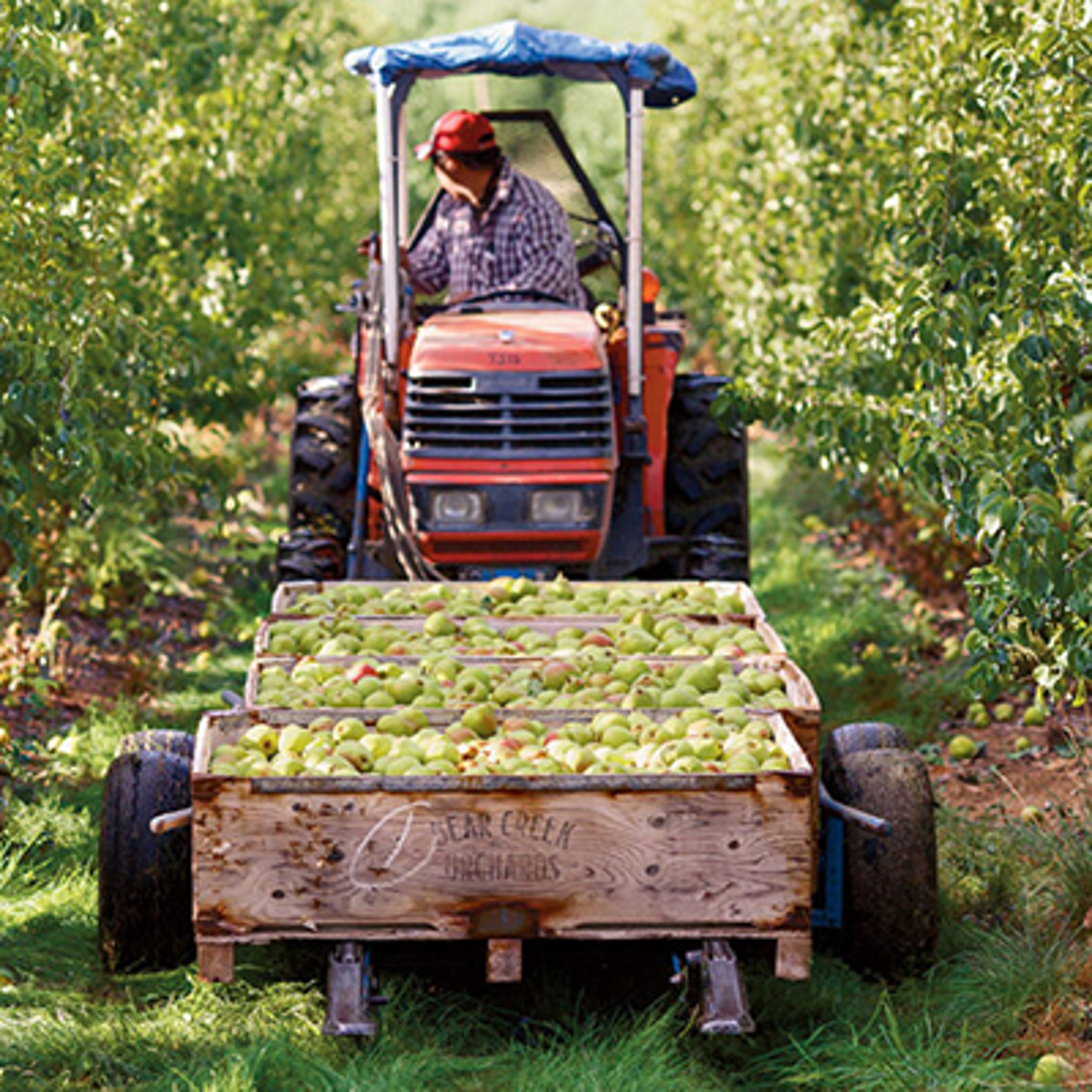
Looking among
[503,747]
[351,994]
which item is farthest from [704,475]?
[351,994]

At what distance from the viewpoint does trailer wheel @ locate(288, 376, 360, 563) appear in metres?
7.88

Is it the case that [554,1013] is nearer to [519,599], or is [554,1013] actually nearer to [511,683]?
[511,683]

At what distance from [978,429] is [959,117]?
4.43 feet

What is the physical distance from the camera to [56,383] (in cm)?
586

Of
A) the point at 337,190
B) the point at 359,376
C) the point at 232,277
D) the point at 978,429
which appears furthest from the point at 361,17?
the point at 978,429

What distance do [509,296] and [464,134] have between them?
690 mm

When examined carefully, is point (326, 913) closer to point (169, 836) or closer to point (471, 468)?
point (169, 836)

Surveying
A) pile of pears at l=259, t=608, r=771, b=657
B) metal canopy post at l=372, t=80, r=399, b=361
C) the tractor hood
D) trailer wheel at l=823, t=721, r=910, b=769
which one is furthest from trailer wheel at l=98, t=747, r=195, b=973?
metal canopy post at l=372, t=80, r=399, b=361

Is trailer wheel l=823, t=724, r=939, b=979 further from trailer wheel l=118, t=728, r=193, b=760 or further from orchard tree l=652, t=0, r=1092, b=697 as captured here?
trailer wheel l=118, t=728, r=193, b=760

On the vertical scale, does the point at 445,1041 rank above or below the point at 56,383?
below

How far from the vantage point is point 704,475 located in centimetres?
788

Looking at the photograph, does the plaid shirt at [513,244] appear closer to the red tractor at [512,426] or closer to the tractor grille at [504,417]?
the red tractor at [512,426]

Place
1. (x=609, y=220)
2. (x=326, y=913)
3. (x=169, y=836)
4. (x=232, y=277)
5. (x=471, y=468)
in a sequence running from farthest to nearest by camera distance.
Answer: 1. (x=232, y=277)
2. (x=609, y=220)
3. (x=471, y=468)
4. (x=169, y=836)
5. (x=326, y=913)

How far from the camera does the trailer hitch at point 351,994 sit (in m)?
4.02
